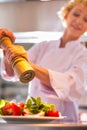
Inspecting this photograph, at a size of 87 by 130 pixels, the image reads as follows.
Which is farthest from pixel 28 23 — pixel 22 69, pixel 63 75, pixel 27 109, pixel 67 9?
pixel 22 69

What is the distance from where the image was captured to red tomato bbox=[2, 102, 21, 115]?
72 cm

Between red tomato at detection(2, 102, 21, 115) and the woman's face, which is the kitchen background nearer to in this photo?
the woman's face

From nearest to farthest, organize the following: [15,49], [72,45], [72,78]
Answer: [15,49], [72,78], [72,45]

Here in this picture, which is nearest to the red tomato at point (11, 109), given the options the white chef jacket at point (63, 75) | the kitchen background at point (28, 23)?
the white chef jacket at point (63, 75)

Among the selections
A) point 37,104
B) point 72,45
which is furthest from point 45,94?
point 37,104

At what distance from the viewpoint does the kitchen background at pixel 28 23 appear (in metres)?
1.57

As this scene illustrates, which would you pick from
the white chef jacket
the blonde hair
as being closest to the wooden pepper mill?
the white chef jacket

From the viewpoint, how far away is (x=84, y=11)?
5.09ft

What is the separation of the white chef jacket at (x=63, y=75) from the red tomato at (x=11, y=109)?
0.65 meters

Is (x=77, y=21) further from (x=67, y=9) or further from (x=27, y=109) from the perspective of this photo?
Result: (x=27, y=109)

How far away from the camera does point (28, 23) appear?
165cm

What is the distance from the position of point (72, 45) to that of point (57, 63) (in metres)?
0.13

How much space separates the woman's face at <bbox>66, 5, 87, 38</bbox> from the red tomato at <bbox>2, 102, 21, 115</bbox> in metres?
0.88

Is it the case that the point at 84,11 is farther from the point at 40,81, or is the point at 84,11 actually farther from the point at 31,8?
the point at 40,81
